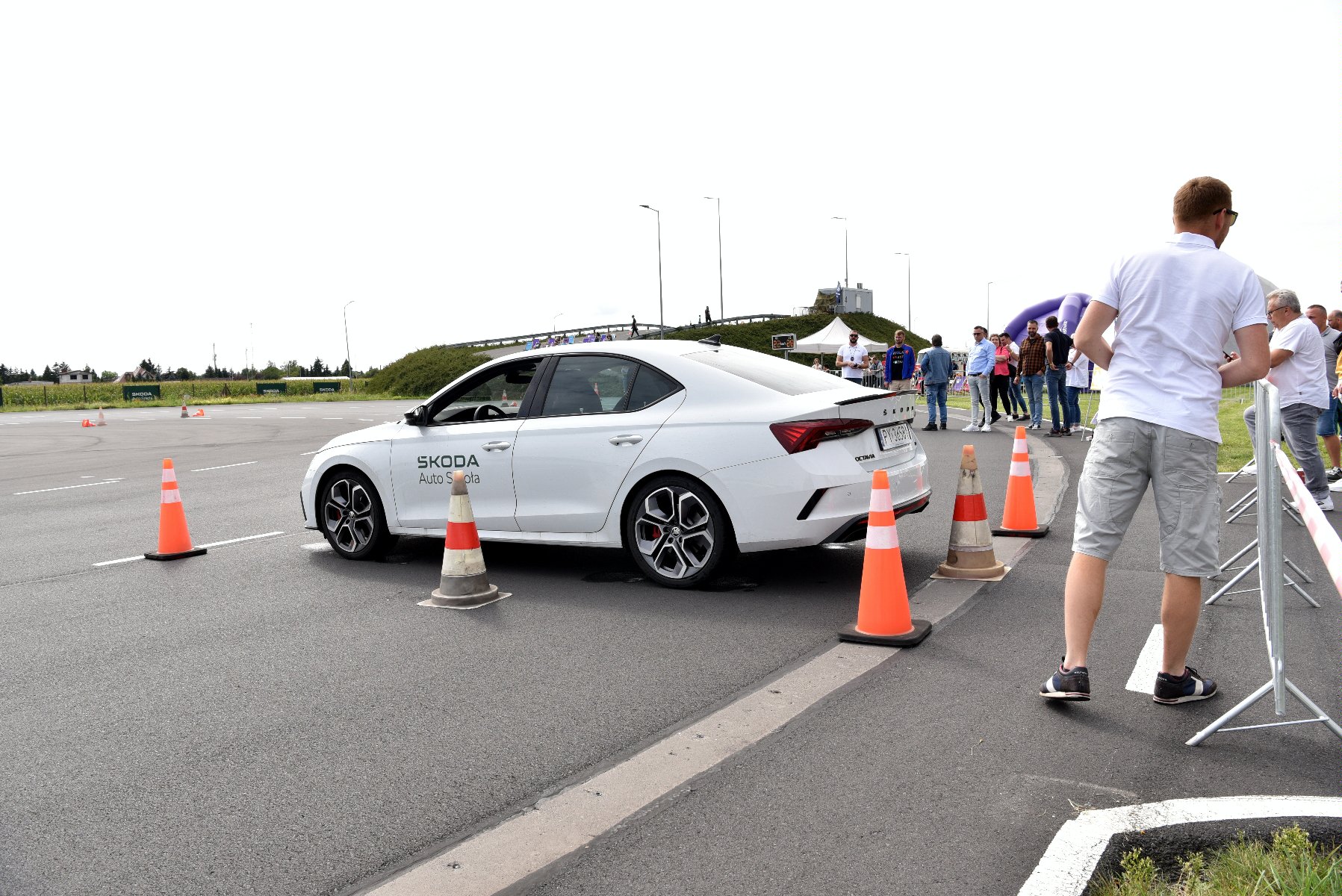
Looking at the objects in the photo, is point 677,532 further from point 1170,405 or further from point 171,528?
point 171,528

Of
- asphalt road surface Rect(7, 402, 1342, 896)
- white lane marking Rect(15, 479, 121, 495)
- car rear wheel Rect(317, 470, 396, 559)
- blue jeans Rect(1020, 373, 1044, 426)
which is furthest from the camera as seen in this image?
blue jeans Rect(1020, 373, 1044, 426)

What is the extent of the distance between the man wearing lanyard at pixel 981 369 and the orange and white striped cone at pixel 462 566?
1301cm

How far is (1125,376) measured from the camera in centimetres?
415

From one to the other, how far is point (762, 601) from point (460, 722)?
233 cm

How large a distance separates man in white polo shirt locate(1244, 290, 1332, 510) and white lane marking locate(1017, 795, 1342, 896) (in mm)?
6158

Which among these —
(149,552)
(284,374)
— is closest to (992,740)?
(149,552)

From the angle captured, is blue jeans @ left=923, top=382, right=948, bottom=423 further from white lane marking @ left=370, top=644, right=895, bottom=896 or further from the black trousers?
white lane marking @ left=370, top=644, right=895, bottom=896

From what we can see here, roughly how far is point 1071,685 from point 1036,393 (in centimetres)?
1452

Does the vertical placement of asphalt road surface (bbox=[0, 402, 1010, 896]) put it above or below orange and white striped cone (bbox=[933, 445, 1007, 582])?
below

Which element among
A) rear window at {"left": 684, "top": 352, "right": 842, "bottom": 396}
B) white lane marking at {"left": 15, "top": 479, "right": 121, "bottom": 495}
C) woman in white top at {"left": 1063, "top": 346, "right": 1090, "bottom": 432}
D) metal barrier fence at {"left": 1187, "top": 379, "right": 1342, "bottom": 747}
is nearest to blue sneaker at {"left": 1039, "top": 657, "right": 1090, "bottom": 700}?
metal barrier fence at {"left": 1187, "top": 379, "right": 1342, "bottom": 747}

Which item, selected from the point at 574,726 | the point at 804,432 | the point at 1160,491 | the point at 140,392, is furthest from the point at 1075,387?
the point at 140,392

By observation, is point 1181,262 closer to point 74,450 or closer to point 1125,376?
point 1125,376

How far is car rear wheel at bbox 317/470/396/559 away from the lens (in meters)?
7.80

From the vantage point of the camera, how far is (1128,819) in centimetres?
318
